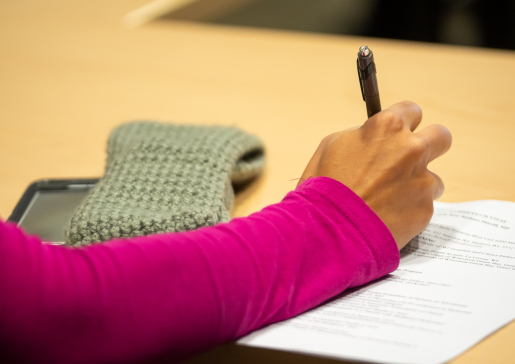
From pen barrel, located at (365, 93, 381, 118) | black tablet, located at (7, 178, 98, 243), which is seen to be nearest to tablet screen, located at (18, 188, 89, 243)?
black tablet, located at (7, 178, 98, 243)

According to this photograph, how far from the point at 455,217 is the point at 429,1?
5.16 feet

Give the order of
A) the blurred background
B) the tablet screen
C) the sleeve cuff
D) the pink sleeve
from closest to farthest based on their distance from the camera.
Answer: the pink sleeve < the sleeve cuff < the tablet screen < the blurred background

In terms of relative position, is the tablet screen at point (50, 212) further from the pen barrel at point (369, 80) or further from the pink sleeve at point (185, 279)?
the pen barrel at point (369, 80)

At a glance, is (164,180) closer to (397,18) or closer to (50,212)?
(50,212)

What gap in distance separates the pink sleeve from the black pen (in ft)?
0.32

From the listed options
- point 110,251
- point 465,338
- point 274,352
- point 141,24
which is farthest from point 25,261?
point 141,24

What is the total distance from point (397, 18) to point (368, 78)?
1480 mm

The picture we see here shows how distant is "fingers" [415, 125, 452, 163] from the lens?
457 mm

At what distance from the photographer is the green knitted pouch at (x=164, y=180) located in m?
0.45

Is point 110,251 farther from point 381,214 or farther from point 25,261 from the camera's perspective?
point 381,214

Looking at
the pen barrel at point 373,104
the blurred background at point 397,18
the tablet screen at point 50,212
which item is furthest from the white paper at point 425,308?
the blurred background at point 397,18

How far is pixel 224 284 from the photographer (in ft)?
1.14

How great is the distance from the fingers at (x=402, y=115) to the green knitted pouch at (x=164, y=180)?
0.18 metres

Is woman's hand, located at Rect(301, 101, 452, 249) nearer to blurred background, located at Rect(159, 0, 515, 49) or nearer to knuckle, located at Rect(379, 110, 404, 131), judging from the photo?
knuckle, located at Rect(379, 110, 404, 131)
